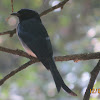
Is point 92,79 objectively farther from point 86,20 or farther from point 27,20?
point 86,20

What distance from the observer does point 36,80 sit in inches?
252

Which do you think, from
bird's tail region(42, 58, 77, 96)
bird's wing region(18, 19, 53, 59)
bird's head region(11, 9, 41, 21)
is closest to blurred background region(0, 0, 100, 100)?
bird's head region(11, 9, 41, 21)

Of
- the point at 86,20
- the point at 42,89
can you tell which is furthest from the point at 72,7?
the point at 42,89

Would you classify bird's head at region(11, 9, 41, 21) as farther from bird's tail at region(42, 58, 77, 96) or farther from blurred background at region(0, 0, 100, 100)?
bird's tail at region(42, 58, 77, 96)

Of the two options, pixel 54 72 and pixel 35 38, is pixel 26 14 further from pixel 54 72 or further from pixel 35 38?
pixel 54 72

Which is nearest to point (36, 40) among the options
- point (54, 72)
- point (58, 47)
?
point (54, 72)

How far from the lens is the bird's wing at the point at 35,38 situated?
10.5 feet

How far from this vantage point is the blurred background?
6059mm

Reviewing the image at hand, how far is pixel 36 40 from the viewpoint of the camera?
344 centimetres

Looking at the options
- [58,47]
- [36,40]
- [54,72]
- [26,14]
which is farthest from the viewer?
[58,47]

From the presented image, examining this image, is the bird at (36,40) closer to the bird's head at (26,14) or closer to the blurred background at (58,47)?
the bird's head at (26,14)

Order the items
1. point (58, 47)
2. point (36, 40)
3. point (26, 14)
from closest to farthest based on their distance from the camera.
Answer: point (36, 40) < point (26, 14) < point (58, 47)

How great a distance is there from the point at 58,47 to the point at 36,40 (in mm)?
3854

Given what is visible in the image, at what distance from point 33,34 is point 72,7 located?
14.2ft
